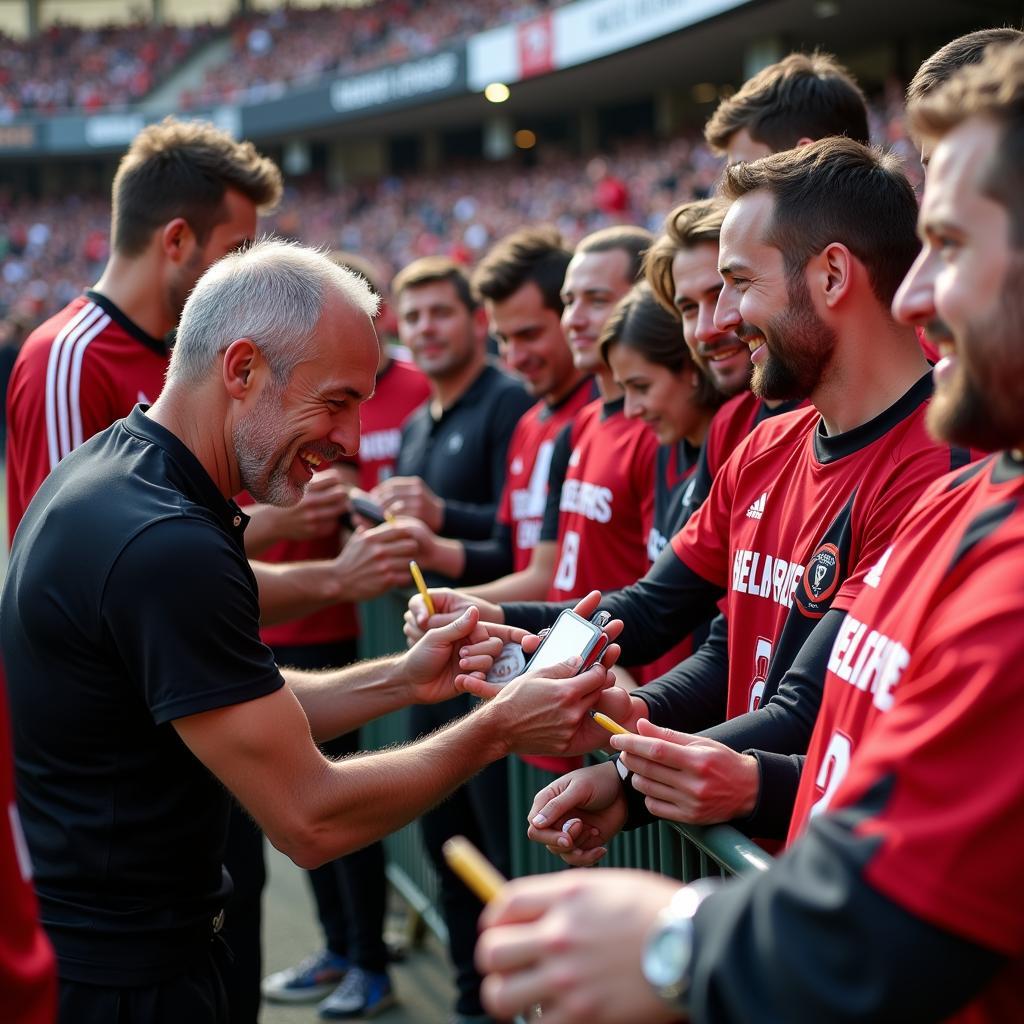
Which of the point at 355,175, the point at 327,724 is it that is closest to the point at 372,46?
the point at 355,175

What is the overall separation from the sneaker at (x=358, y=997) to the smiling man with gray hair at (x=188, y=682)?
78.8 inches

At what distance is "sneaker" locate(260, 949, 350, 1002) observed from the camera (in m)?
4.61

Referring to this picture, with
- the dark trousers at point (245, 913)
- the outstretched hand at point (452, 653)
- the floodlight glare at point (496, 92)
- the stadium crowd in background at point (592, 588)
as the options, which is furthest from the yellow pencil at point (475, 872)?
the floodlight glare at point (496, 92)

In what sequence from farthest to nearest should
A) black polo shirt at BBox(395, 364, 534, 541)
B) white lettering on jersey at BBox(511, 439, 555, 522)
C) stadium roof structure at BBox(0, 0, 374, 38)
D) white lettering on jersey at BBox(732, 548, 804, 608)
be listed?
1. stadium roof structure at BBox(0, 0, 374, 38)
2. black polo shirt at BBox(395, 364, 534, 541)
3. white lettering on jersey at BBox(511, 439, 555, 522)
4. white lettering on jersey at BBox(732, 548, 804, 608)

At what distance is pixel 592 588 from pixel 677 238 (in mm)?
1240

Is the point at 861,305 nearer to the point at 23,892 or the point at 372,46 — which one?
the point at 23,892

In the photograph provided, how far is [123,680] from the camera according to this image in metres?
2.23

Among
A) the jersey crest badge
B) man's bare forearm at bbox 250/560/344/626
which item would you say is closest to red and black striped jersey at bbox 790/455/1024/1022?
the jersey crest badge

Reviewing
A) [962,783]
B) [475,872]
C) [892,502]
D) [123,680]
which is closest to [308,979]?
[123,680]

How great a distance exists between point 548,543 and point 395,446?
189 centimetres

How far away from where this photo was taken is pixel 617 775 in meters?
2.47

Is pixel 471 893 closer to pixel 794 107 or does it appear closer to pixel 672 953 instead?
pixel 794 107

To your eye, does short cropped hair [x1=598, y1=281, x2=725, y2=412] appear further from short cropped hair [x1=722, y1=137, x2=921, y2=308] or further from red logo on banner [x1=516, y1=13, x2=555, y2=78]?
red logo on banner [x1=516, y1=13, x2=555, y2=78]

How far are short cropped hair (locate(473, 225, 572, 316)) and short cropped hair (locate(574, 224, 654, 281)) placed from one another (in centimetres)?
37
